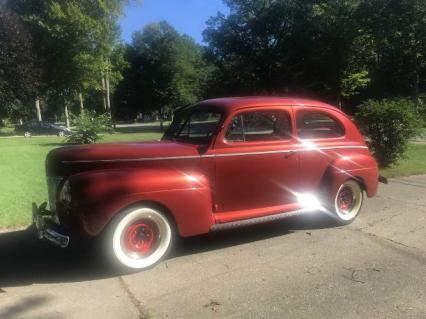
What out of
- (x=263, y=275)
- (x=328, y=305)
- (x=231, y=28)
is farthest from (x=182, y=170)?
(x=231, y=28)

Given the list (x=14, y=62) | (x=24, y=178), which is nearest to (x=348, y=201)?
(x=24, y=178)

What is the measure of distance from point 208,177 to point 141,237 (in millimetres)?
1009

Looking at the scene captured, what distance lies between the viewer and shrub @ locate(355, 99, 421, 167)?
1190cm

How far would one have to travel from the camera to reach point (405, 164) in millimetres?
12695

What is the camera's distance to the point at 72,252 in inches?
220

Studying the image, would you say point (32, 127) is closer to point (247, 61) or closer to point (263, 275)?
point (247, 61)

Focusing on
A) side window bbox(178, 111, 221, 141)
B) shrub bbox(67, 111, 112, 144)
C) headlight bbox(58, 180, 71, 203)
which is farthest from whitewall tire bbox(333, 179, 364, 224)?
shrub bbox(67, 111, 112, 144)

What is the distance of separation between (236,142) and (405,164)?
A: 8533 millimetres

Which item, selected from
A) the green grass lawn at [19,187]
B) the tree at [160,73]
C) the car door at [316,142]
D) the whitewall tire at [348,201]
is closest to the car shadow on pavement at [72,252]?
the whitewall tire at [348,201]

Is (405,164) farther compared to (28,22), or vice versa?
(28,22)

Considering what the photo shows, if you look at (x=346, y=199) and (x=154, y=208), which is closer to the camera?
(x=154, y=208)

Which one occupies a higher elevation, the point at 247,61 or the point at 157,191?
the point at 247,61

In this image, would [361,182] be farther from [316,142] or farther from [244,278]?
[244,278]

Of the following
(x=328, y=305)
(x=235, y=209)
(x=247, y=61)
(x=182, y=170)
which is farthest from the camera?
(x=247, y=61)
